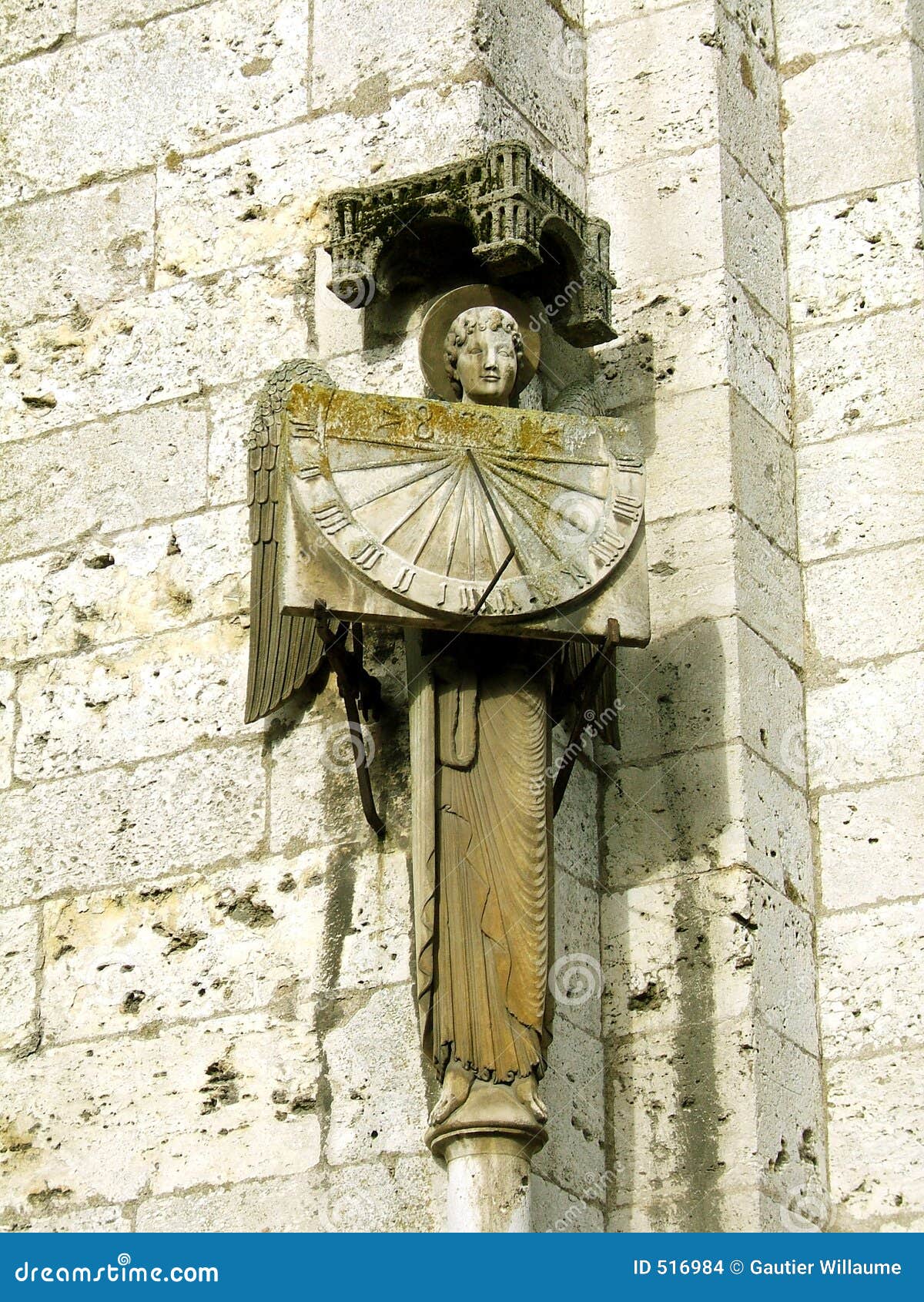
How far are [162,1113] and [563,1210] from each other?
86cm

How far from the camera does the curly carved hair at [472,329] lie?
5.54m

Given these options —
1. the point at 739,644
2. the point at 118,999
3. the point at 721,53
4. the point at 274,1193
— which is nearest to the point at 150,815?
the point at 118,999

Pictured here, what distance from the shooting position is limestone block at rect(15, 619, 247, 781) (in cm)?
585

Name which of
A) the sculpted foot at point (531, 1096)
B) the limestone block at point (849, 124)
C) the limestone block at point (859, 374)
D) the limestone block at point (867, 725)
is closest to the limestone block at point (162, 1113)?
the sculpted foot at point (531, 1096)

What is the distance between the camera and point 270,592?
5.67m

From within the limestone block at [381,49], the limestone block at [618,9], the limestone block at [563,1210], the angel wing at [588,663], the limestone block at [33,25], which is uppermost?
the limestone block at [33,25]

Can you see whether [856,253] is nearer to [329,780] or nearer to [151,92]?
[151,92]

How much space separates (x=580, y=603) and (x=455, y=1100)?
38.9 inches

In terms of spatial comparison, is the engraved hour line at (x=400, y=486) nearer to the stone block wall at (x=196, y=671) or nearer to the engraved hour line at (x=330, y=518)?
the engraved hour line at (x=330, y=518)

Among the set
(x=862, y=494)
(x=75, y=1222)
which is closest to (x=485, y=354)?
(x=862, y=494)

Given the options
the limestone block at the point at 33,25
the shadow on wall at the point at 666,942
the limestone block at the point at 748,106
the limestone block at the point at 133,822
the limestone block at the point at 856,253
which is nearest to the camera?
the shadow on wall at the point at 666,942

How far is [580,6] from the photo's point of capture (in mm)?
6711

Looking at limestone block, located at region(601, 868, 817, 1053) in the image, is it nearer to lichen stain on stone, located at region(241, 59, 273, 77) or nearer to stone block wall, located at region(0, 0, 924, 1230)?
stone block wall, located at region(0, 0, 924, 1230)

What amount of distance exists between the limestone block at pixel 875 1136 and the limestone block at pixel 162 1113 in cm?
110
